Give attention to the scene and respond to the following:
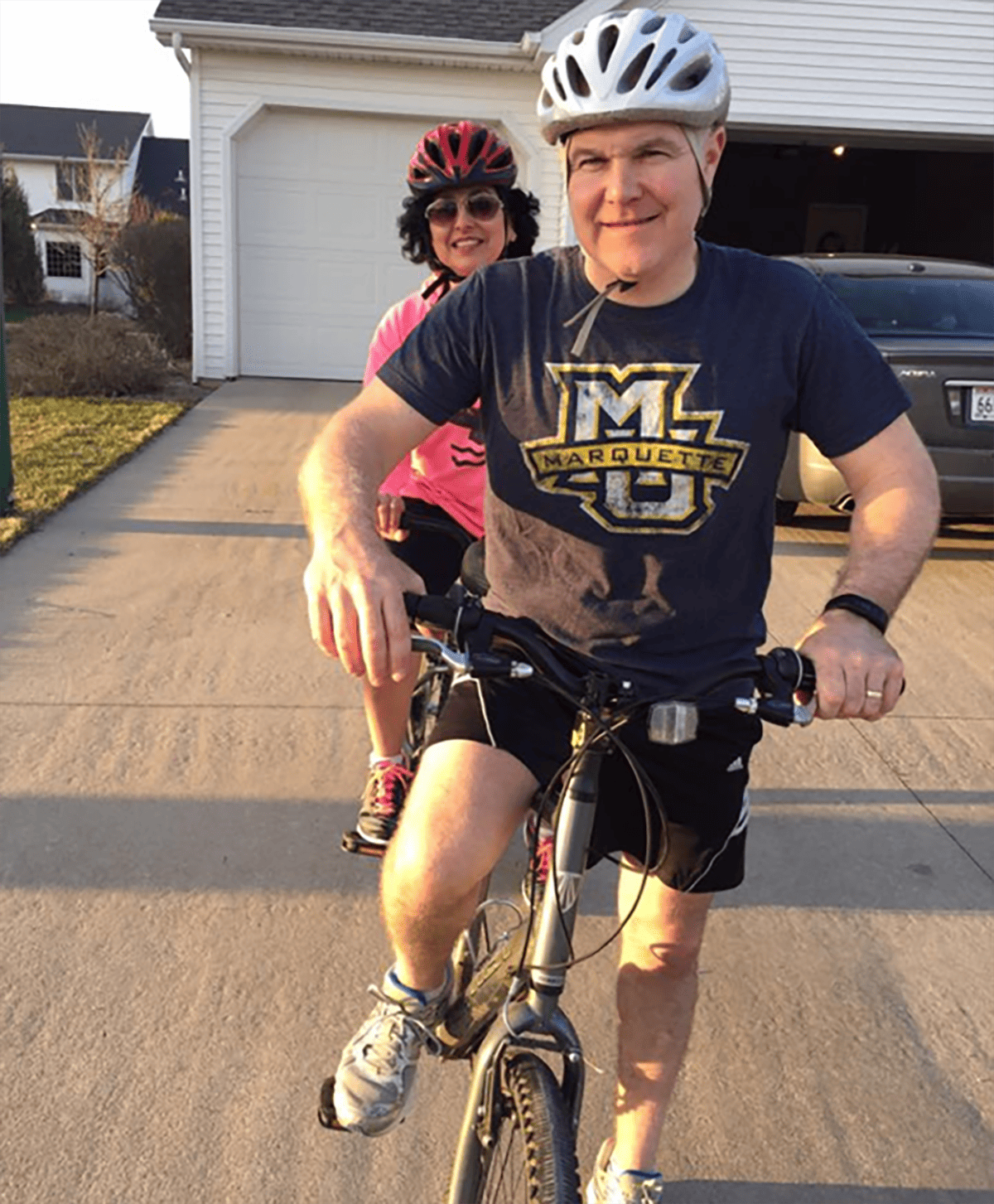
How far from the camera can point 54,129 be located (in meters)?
52.4

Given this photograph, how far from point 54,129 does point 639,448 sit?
57590 mm

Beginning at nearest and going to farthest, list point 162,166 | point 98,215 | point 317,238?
point 317,238 → point 98,215 → point 162,166

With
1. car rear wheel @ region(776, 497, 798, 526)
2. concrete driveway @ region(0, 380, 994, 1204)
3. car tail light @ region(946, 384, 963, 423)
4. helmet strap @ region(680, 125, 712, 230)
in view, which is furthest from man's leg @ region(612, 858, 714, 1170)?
car rear wheel @ region(776, 497, 798, 526)

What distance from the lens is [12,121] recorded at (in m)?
52.2

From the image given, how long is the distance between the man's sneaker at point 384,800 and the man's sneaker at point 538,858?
145cm

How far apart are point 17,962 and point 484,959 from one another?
1.36 meters

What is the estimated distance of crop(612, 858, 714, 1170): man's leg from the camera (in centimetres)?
227

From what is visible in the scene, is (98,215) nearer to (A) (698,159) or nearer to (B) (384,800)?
(B) (384,800)

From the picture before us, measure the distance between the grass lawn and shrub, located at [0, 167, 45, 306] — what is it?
20.2 meters

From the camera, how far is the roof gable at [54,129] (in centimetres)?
5094

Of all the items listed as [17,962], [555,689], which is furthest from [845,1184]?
[17,962]

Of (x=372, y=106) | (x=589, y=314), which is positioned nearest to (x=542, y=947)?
(x=589, y=314)

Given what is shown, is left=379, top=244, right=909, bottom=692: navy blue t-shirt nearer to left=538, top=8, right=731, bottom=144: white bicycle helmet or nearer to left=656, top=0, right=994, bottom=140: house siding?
left=538, top=8, right=731, bottom=144: white bicycle helmet

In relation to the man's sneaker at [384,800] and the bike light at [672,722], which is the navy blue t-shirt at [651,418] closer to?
the bike light at [672,722]
